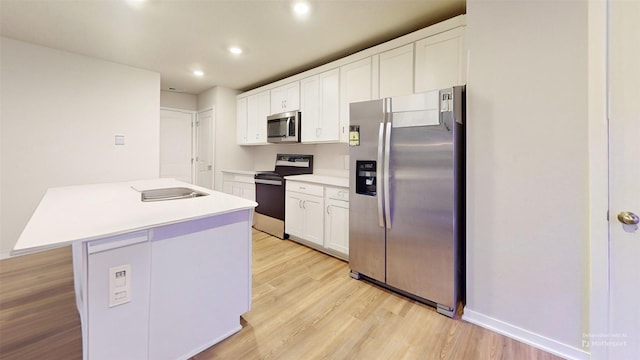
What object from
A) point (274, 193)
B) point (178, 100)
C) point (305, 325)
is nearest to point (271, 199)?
point (274, 193)

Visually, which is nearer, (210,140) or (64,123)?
(64,123)

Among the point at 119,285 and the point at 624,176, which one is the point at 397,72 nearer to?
the point at 624,176

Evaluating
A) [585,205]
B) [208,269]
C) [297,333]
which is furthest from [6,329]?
[585,205]

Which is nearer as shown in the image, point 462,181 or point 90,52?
point 462,181

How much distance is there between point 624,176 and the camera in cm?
119

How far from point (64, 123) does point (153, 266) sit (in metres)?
3.32

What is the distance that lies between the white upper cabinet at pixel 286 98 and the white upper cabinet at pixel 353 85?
841 mm

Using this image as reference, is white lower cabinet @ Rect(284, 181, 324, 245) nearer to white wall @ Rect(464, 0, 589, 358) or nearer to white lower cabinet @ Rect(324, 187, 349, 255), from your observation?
white lower cabinet @ Rect(324, 187, 349, 255)

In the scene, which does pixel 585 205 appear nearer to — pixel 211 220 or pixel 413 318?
pixel 413 318

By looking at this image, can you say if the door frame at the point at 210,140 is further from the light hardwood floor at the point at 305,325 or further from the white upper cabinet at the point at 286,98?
the light hardwood floor at the point at 305,325

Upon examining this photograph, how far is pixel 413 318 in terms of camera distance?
6.15 feet

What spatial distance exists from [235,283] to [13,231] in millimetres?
3378

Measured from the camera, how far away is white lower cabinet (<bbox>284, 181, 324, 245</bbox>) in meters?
3.07

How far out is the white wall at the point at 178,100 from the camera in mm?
5035
